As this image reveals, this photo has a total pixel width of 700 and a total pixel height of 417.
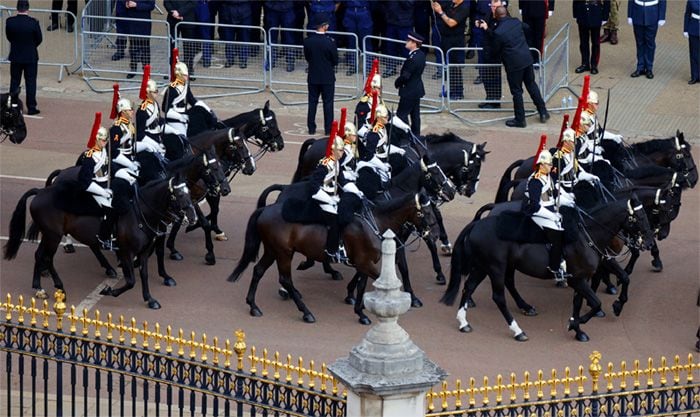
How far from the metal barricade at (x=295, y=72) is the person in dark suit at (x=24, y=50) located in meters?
3.76

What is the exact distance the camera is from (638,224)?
59.3 feet

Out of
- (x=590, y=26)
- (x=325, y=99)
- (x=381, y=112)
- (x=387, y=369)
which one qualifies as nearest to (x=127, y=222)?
(x=381, y=112)

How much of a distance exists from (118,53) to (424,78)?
17.1 feet

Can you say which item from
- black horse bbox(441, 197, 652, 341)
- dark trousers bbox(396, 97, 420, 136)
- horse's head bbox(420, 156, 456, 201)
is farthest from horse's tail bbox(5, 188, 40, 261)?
dark trousers bbox(396, 97, 420, 136)

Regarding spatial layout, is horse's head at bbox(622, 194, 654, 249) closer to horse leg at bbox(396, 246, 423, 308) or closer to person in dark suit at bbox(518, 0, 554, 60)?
horse leg at bbox(396, 246, 423, 308)

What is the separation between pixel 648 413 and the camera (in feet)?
41.7

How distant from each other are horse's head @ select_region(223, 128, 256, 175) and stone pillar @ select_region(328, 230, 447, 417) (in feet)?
30.6

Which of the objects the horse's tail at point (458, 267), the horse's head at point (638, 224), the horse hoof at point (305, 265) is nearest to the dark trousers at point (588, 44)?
the horse hoof at point (305, 265)

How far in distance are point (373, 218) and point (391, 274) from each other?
274 inches

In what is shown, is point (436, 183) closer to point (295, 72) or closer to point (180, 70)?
point (180, 70)

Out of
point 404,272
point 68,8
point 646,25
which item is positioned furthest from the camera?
point 68,8

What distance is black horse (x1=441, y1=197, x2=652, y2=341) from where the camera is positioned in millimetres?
18219

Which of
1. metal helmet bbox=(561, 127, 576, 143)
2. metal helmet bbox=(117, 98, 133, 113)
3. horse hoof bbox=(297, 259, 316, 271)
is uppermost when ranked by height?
metal helmet bbox=(117, 98, 133, 113)

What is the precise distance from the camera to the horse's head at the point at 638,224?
18.1m
